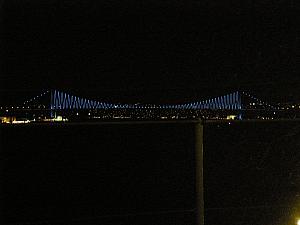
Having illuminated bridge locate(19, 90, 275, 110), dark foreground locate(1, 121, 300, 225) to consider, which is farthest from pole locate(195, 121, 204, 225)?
dark foreground locate(1, 121, 300, 225)

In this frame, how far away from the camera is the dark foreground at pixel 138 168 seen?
319 centimetres

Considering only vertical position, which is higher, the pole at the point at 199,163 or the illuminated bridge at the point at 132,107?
the illuminated bridge at the point at 132,107

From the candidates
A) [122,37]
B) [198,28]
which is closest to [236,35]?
[198,28]

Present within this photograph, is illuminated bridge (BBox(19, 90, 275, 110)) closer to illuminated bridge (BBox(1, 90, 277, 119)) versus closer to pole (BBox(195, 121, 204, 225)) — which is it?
illuminated bridge (BBox(1, 90, 277, 119))

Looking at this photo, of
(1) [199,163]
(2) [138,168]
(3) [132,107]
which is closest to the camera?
(1) [199,163]

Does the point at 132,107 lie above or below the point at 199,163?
above

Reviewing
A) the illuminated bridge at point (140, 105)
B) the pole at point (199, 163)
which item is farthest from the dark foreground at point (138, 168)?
the pole at point (199, 163)

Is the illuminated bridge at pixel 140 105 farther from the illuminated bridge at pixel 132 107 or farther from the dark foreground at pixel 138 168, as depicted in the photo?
the dark foreground at pixel 138 168

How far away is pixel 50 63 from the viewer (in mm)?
2658

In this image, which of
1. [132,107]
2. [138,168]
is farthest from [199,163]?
[138,168]

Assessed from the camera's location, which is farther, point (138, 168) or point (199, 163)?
point (138, 168)

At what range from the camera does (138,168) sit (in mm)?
3492

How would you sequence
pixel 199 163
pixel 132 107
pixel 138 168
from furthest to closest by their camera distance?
pixel 138 168
pixel 132 107
pixel 199 163

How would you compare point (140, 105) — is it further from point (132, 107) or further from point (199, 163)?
point (199, 163)
